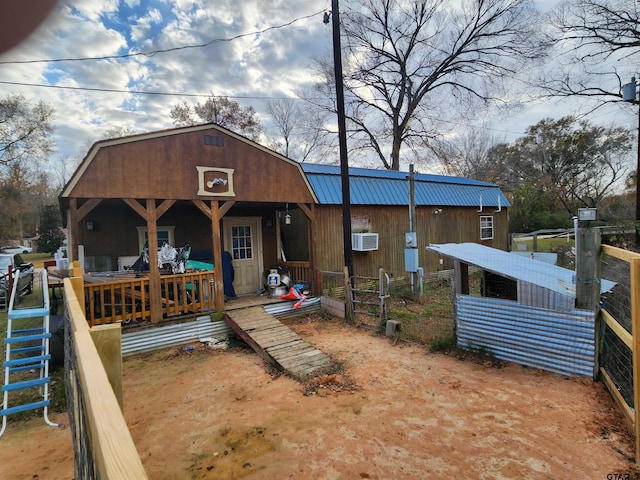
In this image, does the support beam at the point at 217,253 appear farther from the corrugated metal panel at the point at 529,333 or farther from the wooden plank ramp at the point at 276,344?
the corrugated metal panel at the point at 529,333

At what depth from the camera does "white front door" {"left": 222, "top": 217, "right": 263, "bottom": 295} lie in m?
8.92

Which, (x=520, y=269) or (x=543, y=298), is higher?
(x=520, y=269)

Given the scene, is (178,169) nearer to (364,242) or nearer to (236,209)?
(236,209)

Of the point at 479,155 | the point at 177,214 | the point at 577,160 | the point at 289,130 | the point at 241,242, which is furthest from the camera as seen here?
the point at 479,155

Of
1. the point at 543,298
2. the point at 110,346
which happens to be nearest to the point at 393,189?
the point at 543,298

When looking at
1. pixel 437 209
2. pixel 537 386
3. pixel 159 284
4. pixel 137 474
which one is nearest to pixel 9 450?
pixel 159 284

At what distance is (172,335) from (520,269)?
6.18 metres

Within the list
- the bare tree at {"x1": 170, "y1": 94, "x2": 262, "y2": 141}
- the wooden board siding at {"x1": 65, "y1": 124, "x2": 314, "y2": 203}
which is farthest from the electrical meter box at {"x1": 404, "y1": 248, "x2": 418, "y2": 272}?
the bare tree at {"x1": 170, "y1": 94, "x2": 262, "y2": 141}

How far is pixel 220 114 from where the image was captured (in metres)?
23.8

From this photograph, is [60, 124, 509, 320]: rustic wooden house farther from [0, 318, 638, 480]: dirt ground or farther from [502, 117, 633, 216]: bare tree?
[502, 117, 633, 216]: bare tree

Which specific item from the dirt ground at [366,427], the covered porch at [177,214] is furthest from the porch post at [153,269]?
the dirt ground at [366,427]

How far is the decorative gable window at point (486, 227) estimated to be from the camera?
13.6 metres

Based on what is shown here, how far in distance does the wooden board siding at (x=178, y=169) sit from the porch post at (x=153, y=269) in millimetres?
318

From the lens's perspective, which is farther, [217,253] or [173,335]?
[217,253]
